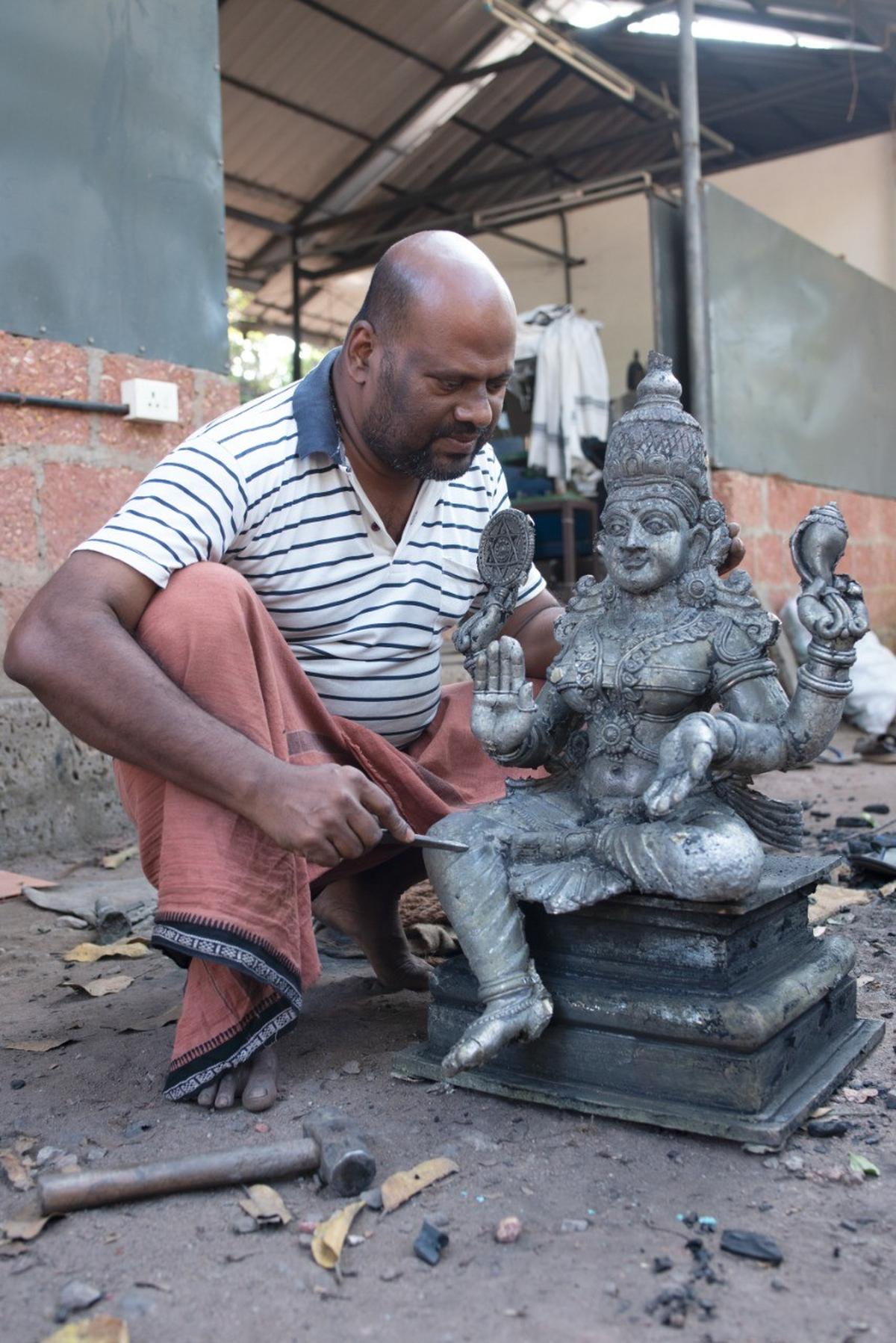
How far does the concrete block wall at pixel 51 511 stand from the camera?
4008mm

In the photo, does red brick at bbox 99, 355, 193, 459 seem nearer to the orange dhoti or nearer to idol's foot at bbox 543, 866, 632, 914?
the orange dhoti

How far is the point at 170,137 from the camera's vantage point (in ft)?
14.7

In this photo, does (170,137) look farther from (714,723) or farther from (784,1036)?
(784,1036)

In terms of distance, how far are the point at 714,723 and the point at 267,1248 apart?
105cm

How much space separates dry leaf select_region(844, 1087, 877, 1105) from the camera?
2.04m

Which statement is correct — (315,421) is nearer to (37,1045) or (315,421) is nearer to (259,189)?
(37,1045)

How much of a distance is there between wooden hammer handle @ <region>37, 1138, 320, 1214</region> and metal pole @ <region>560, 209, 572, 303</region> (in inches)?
383

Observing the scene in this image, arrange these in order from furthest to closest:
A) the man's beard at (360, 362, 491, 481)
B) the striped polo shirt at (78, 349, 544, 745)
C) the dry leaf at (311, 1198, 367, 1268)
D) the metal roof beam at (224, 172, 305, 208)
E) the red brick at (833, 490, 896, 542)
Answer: the metal roof beam at (224, 172, 305, 208) < the red brick at (833, 490, 896, 542) < the man's beard at (360, 362, 491, 481) < the striped polo shirt at (78, 349, 544, 745) < the dry leaf at (311, 1198, 367, 1268)

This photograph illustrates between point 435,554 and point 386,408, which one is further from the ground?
point 386,408

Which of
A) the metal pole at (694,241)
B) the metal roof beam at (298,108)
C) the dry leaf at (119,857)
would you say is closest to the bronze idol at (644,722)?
the dry leaf at (119,857)

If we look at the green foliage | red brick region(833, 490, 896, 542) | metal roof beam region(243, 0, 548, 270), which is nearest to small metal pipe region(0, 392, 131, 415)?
red brick region(833, 490, 896, 542)

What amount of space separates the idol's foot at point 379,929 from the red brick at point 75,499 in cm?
199

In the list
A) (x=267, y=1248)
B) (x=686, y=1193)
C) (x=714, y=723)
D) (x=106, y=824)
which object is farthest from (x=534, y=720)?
(x=106, y=824)

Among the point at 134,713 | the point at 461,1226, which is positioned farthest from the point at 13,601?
the point at 461,1226
